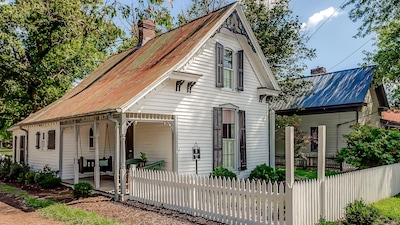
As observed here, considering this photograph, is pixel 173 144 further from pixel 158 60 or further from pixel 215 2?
pixel 215 2

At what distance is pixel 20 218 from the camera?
26.9 feet

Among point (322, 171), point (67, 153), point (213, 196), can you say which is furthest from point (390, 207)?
point (67, 153)

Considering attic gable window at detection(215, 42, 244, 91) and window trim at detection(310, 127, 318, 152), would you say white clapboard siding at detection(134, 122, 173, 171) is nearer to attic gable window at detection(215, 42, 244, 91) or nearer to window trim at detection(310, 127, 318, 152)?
attic gable window at detection(215, 42, 244, 91)

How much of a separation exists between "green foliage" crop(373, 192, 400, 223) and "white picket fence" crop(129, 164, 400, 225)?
26 centimetres

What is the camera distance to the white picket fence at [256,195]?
6.64 meters

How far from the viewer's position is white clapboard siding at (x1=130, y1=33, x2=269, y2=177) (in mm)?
11484

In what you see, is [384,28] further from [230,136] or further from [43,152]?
[43,152]

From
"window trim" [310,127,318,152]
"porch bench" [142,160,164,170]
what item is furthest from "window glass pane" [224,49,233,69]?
"window trim" [310,127,318,152]

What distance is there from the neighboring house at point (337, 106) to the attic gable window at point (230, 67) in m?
9.35

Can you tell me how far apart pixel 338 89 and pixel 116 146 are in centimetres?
1753

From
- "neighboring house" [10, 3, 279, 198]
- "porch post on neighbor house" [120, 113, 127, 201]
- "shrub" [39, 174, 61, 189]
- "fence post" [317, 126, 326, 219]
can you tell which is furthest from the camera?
"shrub" [39, 174, 61, 189]

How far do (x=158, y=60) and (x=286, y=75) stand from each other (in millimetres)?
11188

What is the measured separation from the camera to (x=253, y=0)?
21172mm

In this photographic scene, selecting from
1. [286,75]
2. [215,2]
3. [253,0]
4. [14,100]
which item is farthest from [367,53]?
[14,100]
